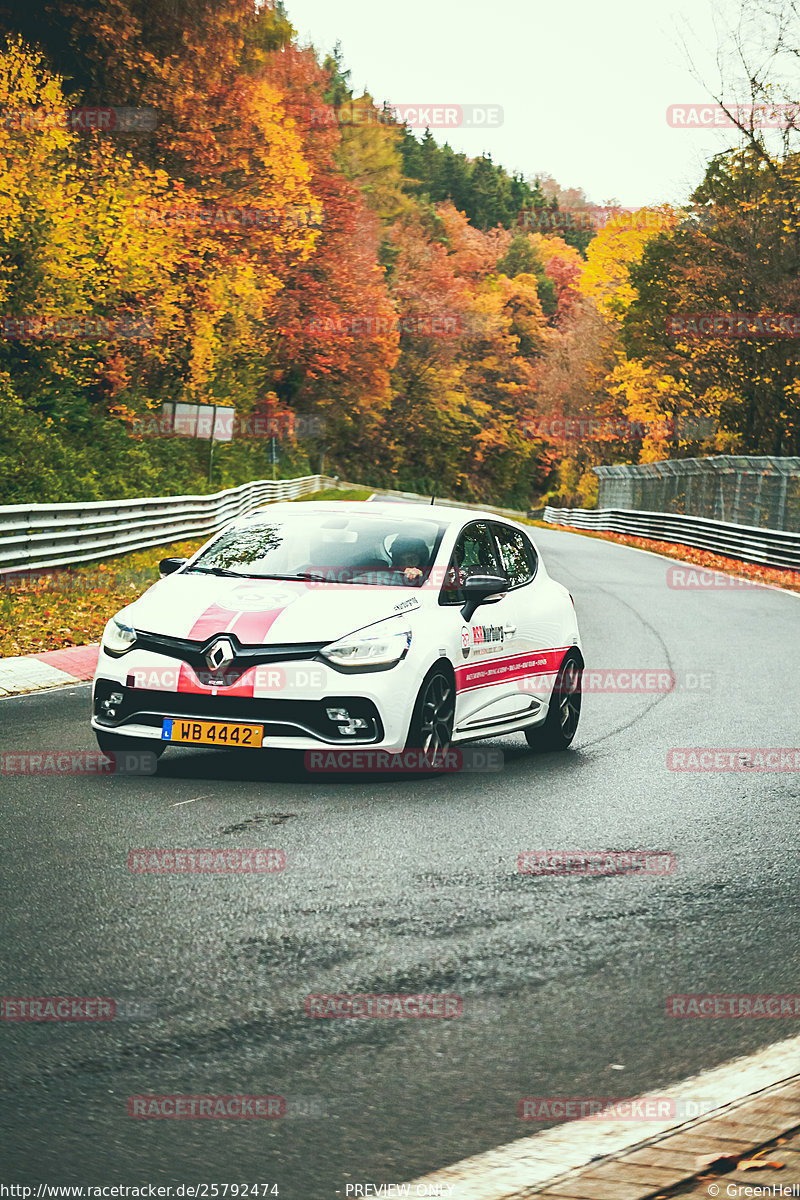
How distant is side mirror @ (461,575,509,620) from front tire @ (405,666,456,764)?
1.81 ft

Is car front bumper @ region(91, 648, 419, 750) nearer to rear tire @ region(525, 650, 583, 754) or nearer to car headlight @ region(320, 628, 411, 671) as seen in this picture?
car headlight @ region(320, 628, 411, 671)

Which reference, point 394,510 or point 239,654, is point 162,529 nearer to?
point 394,510

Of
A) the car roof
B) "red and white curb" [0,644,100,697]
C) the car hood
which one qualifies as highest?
the car roof

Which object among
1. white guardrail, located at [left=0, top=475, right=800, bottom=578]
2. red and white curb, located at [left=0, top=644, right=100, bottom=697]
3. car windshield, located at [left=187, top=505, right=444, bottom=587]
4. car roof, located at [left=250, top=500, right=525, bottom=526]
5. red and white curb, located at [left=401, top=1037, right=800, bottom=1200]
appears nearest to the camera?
red and white curb, located at [left=401, top=1037, right=800, bottom=1200]

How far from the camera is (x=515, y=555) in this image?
35.9ft

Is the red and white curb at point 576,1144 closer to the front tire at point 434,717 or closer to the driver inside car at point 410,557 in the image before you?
the front tire at point 434,717

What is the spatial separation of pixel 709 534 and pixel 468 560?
33374mm

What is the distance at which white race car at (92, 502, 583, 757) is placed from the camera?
8.57 meters

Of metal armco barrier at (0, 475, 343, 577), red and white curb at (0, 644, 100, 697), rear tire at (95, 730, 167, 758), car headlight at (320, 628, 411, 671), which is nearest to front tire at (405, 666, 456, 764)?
car headlight at (320, 628, 411, 671)

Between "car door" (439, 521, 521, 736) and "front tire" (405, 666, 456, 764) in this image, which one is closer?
"front tire" (405, 666, 456, 764)

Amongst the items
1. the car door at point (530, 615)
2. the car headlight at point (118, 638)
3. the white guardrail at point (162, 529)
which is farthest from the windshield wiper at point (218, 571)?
the white guardrail at point (162, 529)

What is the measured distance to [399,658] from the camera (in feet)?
28.7

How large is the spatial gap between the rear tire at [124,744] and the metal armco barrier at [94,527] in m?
9.06

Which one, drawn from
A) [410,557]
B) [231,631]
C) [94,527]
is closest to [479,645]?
A: [410,557]
